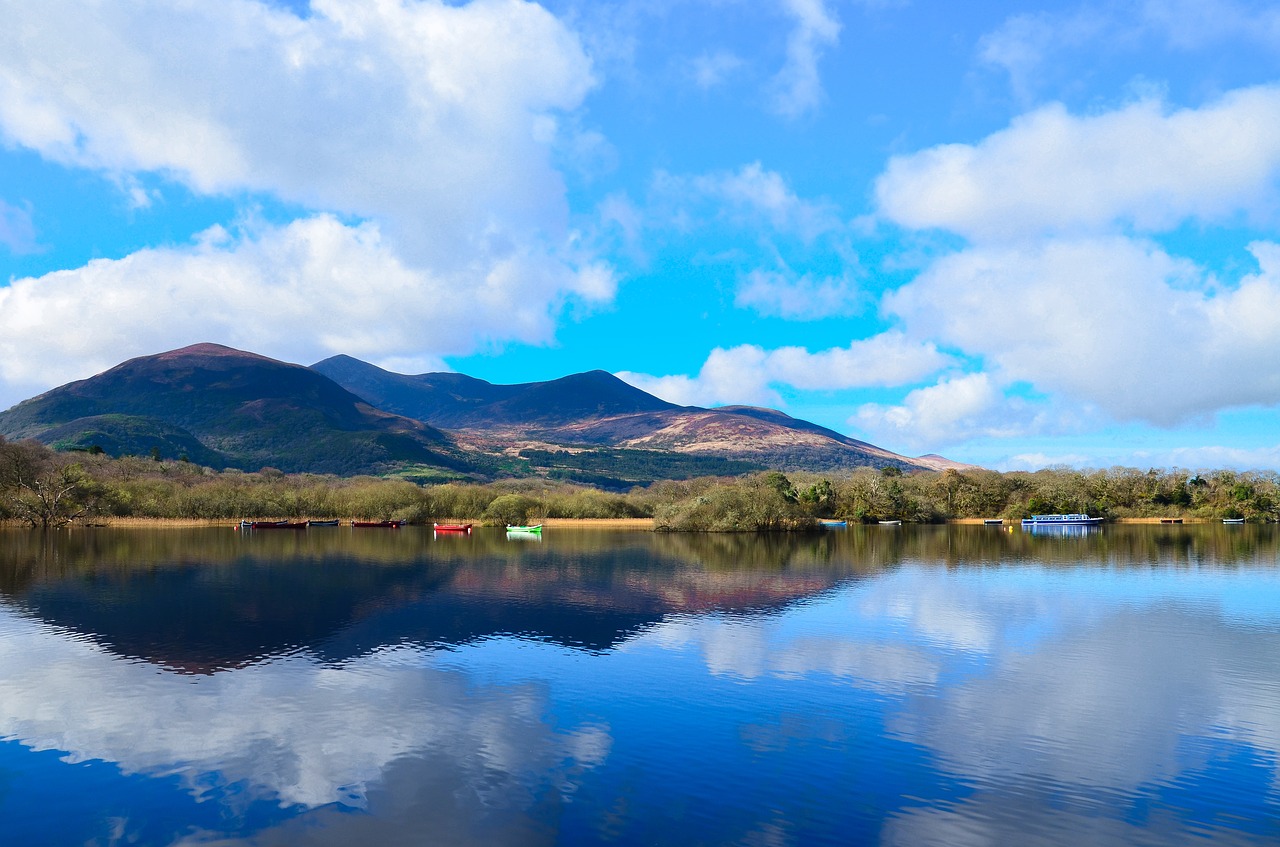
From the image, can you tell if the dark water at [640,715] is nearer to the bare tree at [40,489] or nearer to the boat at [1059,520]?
the bare tree at [40,489]

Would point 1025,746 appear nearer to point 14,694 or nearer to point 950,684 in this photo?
point 950,684

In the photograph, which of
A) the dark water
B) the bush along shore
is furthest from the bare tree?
the dark water

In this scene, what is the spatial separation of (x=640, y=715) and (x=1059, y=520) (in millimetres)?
155194

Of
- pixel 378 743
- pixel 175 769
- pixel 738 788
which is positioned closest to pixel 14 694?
pixel 175 769

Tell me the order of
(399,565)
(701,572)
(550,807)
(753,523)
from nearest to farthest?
(550,807), (701,572), (399,565), (753,523)

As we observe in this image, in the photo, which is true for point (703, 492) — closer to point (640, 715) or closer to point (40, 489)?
point (40, 489)

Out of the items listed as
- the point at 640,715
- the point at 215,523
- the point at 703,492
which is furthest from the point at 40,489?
the point at 640,715

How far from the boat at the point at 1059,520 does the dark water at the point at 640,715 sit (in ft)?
354

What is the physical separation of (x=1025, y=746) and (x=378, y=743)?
18261 mm

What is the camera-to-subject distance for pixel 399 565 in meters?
71.5

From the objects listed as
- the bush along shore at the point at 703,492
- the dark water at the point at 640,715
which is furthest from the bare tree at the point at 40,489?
the dark water at the point at 640,715

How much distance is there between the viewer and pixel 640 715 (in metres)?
24.1

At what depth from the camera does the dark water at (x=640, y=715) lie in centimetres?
1673

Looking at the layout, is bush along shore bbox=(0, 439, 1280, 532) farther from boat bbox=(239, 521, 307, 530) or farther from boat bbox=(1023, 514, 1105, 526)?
boat bbox=(239, 521, 307, 530)
